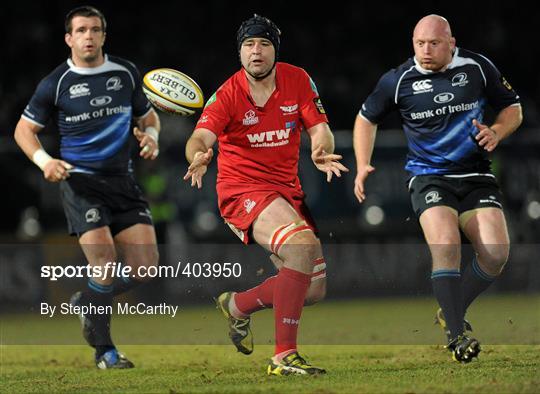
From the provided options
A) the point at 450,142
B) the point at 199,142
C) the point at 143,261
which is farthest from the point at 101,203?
the point at 450,142

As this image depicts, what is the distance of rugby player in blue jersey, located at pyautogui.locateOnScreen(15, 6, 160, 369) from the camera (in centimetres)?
821

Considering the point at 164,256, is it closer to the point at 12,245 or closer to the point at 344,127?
the point at 12,245

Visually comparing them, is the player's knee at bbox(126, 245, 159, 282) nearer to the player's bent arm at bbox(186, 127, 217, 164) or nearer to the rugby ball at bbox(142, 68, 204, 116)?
the rugby ball at bbox(142, 68, 204, 116)

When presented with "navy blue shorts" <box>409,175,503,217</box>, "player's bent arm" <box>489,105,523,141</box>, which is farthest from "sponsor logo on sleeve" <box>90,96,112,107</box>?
"player's bent arm" <box>489,105,523,141</box>

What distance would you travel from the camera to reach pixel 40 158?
8.05 metres

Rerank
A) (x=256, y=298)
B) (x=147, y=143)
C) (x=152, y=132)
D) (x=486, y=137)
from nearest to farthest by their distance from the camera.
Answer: (x=486, y=137) < (x=256, y=298) < (x=147, y=143) < (x=152, y=132)

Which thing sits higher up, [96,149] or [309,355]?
[96,149]

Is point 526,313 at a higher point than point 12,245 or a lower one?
lower

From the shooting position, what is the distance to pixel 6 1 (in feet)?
67.5

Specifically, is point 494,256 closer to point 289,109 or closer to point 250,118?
point 289,109

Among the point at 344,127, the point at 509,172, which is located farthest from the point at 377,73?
the point at 509,172

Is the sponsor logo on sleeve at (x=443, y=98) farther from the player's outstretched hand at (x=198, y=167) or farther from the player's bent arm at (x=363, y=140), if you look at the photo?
the player's outstretched hand at (x=198, y=167)

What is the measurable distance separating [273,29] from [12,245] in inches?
266

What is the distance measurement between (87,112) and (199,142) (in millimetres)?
1664
